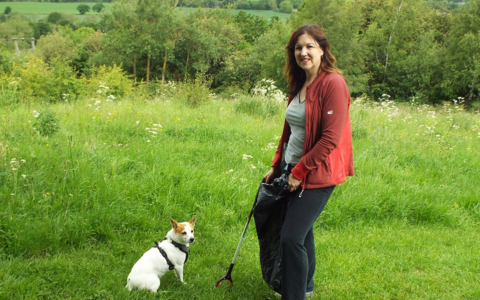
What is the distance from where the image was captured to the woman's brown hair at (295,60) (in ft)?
8.23

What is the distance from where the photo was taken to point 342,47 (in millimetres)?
30000

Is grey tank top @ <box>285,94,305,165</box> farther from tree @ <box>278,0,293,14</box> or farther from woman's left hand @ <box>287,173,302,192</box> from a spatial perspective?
tree @ <box>278,0,293,14</box>

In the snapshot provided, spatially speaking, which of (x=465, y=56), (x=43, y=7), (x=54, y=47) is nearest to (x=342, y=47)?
(x=465, y=56)

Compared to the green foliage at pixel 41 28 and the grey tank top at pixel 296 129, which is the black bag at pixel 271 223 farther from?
the green foliage at pixel 41 28

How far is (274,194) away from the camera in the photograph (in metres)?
2.79

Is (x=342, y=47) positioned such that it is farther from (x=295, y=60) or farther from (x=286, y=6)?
(x=286, y=6)

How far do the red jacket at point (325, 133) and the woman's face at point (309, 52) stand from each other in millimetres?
88

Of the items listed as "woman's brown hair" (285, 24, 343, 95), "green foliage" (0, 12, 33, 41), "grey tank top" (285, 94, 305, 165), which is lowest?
"green foliage" (0, 12, 33, 41)

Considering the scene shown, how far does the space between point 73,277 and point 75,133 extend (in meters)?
3.31

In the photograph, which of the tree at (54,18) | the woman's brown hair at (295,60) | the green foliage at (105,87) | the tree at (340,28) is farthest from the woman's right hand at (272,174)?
the tree at (54,18)

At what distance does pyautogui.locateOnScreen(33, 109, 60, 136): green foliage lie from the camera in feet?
18.1

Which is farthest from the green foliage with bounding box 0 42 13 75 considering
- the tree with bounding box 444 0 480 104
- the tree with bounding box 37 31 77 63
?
the tree with bounding box 444 0 480 104

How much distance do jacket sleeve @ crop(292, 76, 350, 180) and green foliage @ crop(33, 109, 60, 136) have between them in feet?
15.0

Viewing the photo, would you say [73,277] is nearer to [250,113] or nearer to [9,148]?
[9,148]
